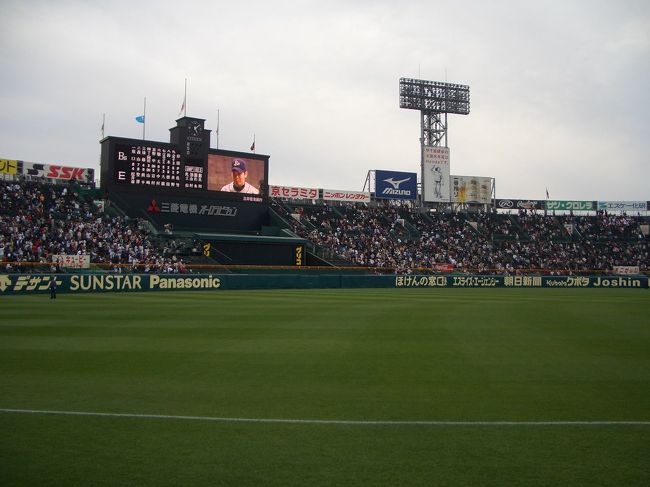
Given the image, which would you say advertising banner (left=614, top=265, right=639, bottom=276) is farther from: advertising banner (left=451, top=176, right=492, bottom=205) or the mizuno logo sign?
the mizuno logo sign

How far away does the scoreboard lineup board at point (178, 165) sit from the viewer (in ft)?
153

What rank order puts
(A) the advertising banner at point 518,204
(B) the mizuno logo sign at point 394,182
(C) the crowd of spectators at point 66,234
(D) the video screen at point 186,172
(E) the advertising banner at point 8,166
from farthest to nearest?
(A) the advertising banner at point 518,204 < (B) the mizuno logo sign at point 394,182 < (E) the advertising banner at point 8,166 < (D) the video screen at point 186,172 < (C) the crowd of spectators at point 66,234

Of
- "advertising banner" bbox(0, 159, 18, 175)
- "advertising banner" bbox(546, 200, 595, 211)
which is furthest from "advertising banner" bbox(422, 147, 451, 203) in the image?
"advertising banner" bbox(0, 159, 18, 175)

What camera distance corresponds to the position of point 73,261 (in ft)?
121

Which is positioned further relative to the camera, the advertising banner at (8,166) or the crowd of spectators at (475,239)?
the crowd of spectators at (475,239)

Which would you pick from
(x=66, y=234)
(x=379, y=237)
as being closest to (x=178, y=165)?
(x=66, y=234)

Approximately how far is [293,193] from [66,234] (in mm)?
30024

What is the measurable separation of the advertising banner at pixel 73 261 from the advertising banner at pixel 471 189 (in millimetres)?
48296

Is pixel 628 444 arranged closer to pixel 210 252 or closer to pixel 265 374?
pixel 265 374

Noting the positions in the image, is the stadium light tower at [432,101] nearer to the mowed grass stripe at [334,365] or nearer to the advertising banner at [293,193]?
the advertising banner at [293,193]

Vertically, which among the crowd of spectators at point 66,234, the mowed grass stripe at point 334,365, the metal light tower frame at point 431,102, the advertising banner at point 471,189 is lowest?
the mowed grass stripe at point 334,365

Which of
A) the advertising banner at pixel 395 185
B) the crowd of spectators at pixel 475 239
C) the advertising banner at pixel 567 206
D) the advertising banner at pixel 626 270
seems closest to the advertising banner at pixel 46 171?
the crowd of spectators at pixel 475 239

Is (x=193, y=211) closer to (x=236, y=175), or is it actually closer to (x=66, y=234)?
(x=236, y=175)

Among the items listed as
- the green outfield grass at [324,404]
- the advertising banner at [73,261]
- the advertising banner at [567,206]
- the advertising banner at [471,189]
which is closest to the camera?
the green outfield grass at [324,404]
